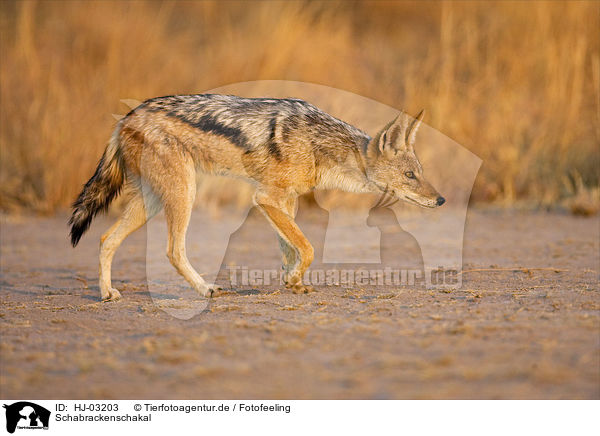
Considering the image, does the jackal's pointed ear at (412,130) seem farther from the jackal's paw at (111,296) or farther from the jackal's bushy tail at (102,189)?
the jackal's paw at (111,296)

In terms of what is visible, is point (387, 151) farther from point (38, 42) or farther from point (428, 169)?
point (38, 42)

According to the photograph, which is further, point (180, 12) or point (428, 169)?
point (180, 12)

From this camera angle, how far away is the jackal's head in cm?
606

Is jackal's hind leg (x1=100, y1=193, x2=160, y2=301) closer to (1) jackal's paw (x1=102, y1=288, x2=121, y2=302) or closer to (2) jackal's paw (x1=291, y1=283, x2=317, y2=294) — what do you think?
(1) jackal's paw (x1=102, y1=288, x2=121, y2=302)

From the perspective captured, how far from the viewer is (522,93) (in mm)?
11508

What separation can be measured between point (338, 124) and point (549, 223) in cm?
418

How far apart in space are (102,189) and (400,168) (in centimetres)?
263

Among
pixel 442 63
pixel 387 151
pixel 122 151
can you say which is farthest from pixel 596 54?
pixel 122 151

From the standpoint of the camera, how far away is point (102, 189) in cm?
586

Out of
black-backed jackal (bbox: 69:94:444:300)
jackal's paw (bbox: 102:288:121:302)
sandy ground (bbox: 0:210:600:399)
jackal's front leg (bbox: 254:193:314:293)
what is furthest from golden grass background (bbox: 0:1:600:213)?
jackal's front leg (bbox: 254:193:314:293)

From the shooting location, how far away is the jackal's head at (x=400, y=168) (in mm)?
6062

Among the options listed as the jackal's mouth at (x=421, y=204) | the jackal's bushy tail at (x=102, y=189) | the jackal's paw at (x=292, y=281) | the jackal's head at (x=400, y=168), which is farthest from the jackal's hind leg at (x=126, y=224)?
the jackal's mouth at (x=421, y=204)

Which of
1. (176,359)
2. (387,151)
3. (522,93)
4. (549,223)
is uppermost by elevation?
(522,93)
